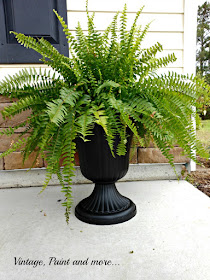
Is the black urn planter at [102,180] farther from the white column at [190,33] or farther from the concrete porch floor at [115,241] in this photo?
the white column at [190,33]

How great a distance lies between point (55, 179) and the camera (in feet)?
5.55

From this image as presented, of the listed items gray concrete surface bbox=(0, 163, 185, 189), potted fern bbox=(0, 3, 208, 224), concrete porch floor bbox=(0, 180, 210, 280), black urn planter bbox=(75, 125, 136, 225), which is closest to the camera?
concrete porch floor bbox=(0, 180, 210, 280)

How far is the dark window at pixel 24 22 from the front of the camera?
1.54m

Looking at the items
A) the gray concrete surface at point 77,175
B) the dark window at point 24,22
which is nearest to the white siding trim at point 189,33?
the gray concrete surface at point 77,175

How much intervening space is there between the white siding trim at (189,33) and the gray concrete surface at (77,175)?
29.6 inches

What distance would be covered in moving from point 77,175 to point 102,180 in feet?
1.98

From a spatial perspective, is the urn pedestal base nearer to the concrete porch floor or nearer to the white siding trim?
the concrete porch floor

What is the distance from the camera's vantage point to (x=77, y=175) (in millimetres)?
1710

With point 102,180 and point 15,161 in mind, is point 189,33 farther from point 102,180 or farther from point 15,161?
point 15,161

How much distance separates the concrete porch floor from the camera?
2.61ft

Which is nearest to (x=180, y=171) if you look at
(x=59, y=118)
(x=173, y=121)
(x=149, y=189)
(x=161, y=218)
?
(x=149, y=189)

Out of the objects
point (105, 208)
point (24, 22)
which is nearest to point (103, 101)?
point (105, 208)

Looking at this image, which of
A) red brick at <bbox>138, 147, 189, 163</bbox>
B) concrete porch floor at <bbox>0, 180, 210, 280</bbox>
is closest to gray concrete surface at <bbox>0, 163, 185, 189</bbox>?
red brick at <bbox>138, 147, 189, 163</bbox>

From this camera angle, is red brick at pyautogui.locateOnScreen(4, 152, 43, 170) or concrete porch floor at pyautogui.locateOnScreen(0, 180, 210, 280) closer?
concrete porch floor at pyautogui.locateOnScreen(0, 180, 210, 280)
